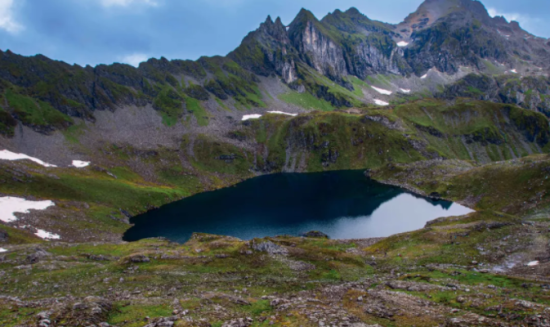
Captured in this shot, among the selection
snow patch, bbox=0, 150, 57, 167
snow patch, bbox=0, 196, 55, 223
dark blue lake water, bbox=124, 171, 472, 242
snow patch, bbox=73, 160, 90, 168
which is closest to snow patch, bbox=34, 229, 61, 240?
snow patch, bbox=0, 196, 55, 223

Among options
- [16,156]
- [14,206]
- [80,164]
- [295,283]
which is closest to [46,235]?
A: [14,206]

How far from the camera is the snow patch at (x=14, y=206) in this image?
254 feet

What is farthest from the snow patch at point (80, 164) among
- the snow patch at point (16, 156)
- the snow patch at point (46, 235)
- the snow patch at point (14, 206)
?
the snow patch at point (46, 235)

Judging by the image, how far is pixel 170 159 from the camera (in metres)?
173

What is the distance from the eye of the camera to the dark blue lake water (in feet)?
298

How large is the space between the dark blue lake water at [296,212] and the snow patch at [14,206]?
2645 centimetres

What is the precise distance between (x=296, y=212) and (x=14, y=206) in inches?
3401

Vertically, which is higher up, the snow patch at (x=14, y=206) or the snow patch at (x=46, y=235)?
the snow patch at (x=14, y=206)

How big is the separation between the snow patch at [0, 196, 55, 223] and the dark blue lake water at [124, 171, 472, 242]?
2645 cm

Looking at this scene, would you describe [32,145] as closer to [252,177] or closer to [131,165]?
[131,165]

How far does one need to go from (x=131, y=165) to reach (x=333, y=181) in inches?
4334

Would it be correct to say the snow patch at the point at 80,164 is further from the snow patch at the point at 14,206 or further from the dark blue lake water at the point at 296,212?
the dark blue lake water at the point at 296,212

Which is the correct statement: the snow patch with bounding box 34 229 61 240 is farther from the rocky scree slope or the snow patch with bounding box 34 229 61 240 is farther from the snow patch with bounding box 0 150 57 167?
the snow patch with bounding box 0 150 57 167

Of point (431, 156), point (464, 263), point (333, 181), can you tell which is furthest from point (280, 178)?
point (464, 263)
